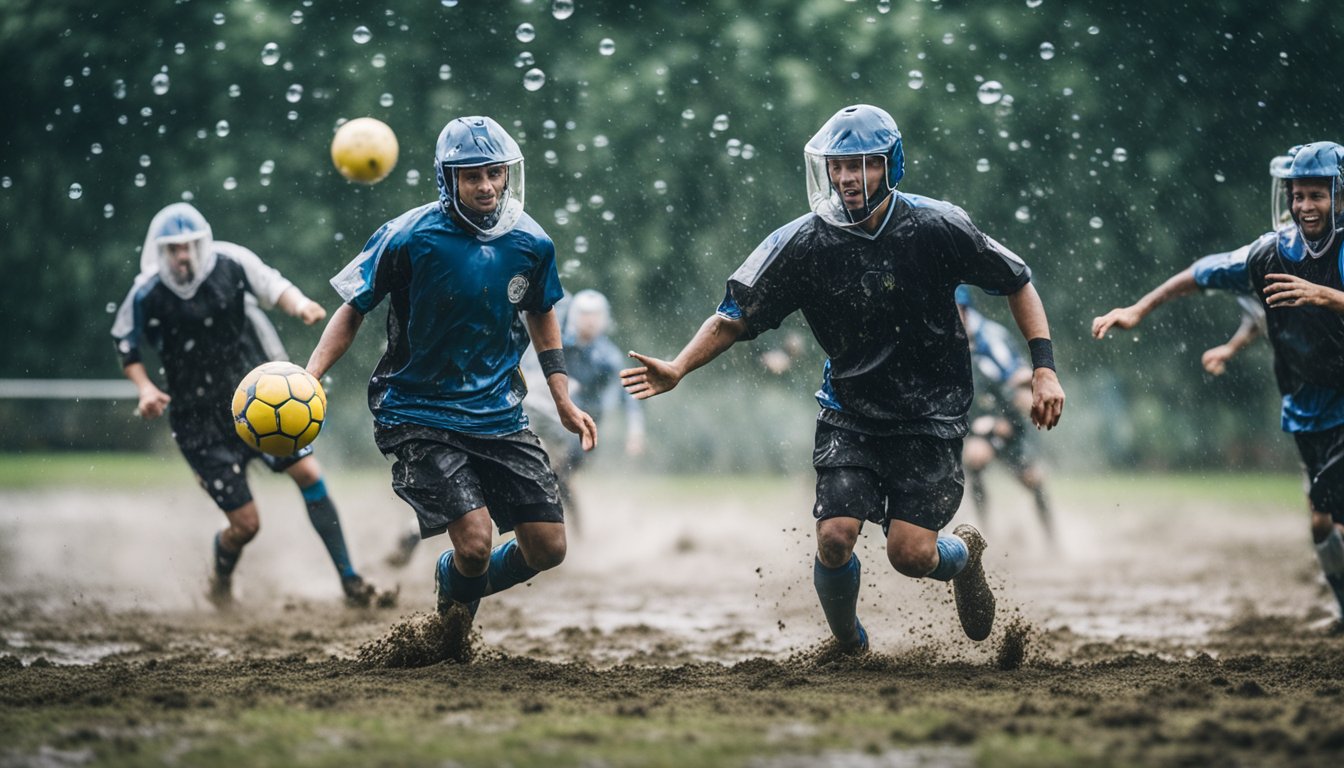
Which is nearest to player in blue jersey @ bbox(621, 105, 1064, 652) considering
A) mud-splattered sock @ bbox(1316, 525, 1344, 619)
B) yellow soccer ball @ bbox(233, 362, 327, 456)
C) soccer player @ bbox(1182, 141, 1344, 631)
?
yellow soccer ball @ bbox(233, 362, 327, 456)

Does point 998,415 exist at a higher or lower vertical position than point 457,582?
higher

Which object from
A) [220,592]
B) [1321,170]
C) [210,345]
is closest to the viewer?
[1321,170]

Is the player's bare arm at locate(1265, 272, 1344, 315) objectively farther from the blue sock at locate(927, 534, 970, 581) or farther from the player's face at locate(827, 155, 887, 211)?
the player's face at locate(827, 155, 887, 211)

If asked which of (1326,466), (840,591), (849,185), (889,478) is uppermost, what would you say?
(849,185)

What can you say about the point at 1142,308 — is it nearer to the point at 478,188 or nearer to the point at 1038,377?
the point at 1038,377

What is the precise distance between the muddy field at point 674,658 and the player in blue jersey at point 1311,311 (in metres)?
0.86

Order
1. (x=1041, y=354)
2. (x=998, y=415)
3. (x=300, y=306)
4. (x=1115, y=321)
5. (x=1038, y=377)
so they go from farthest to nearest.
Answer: (x=998, y=415), (x=300, y=306), (x=1115, y=321), (x=1041, y=354), (x=1038, y=377)

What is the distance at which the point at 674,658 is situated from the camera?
22.1 feet

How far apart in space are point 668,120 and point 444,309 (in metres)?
13.1

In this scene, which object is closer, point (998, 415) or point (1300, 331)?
point (1300, 331)

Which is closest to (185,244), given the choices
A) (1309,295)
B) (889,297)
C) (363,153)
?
(363,153)

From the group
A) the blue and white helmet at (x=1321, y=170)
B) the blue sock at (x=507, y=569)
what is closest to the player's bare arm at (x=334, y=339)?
the blue sock at (x=507, y=569)

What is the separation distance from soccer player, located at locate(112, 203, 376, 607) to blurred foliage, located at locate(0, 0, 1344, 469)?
8500 mm

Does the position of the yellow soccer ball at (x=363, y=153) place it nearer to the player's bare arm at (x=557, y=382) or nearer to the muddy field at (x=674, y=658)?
the player's bare arm at (x=557, y=382)
